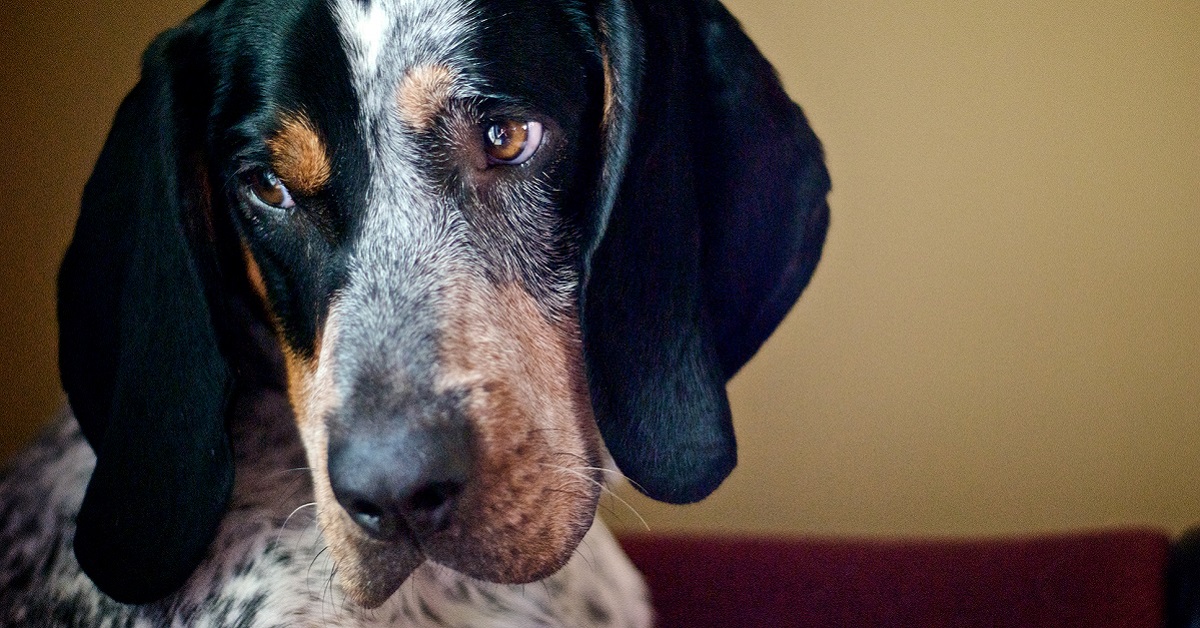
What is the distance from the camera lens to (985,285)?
2.46 metres

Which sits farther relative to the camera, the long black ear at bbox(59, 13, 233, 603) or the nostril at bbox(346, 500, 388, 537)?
the long black ear at bbox(59, 13, 233, 603)

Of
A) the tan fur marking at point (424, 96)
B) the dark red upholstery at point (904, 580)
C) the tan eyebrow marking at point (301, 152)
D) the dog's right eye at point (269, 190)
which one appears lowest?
the dark red upholstery at point (904, 580)

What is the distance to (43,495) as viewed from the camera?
145cm

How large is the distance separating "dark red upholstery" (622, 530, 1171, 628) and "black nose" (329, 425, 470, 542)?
996mm

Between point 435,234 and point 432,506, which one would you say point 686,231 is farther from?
point 432,506

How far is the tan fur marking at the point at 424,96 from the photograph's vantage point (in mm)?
1252

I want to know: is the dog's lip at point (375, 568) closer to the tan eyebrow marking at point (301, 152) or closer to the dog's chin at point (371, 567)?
the dog's chin at point (371, 567)

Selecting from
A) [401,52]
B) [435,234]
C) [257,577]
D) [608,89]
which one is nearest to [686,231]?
[608,89]

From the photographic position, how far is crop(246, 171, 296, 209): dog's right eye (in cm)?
133

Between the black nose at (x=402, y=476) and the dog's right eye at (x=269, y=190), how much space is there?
38 centimetres

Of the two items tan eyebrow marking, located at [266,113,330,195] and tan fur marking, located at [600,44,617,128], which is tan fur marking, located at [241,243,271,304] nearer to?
tan eyebrow marking, located at [266,113,330,195]

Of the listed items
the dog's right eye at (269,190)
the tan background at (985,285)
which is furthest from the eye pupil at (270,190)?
the tan background at (985,285)

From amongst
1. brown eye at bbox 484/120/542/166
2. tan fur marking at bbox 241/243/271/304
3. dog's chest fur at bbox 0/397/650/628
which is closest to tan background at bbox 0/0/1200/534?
dog's chest fur at bbox 0/397/650/628

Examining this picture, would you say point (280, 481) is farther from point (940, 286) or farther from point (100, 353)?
point (940, 286)
